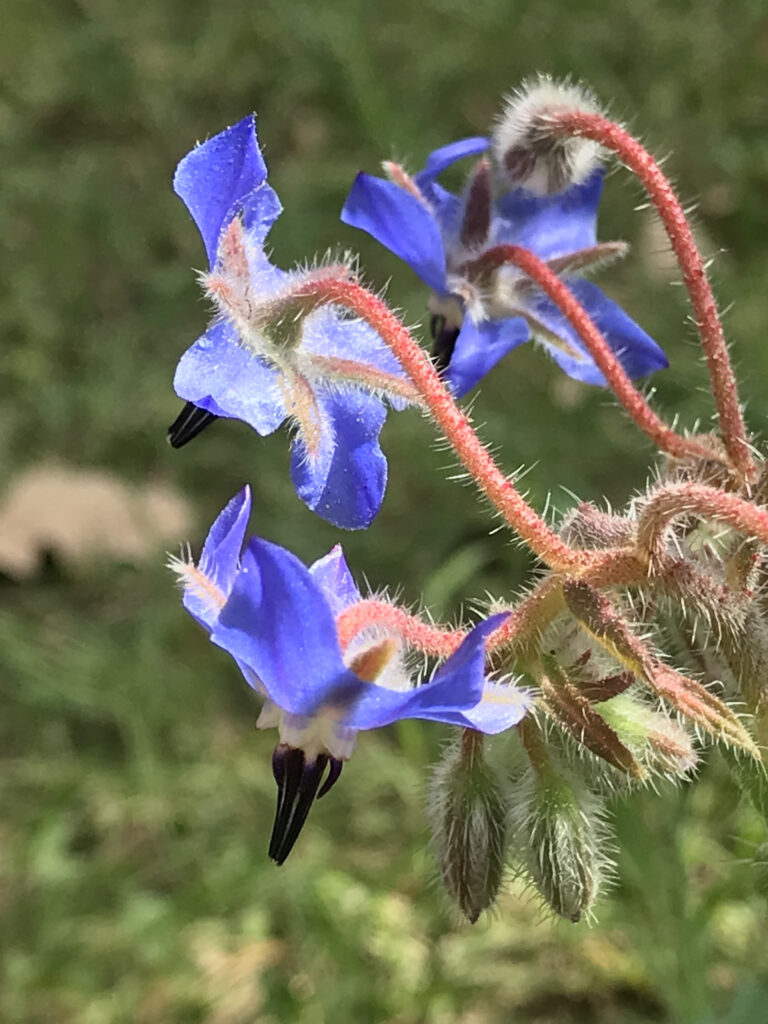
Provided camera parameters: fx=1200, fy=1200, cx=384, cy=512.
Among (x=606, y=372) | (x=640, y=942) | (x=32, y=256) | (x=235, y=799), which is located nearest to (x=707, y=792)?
(x=640, y=942)

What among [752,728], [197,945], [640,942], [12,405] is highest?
[752,728]

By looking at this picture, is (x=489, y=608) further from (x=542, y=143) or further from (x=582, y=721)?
(x=542, y=143)

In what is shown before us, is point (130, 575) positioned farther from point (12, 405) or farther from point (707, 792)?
point (707, 792)

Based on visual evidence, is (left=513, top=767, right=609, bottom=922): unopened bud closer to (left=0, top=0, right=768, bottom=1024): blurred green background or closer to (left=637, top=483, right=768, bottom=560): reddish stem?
(left=637, top=483, right=768, bottom=560): reddish stem

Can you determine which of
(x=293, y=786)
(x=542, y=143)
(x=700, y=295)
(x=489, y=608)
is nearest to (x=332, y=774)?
(x=293, y=786)

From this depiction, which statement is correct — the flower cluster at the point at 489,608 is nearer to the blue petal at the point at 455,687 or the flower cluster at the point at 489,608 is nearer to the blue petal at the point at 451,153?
the blue petal at the point at 455,687

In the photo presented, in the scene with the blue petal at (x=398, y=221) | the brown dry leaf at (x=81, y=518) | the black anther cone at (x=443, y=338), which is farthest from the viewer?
the brown dry leaf at (x=81, y=518)

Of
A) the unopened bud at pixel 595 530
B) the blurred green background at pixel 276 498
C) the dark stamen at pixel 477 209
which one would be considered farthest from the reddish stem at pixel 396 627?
the blurred green background at pixel 276 498
